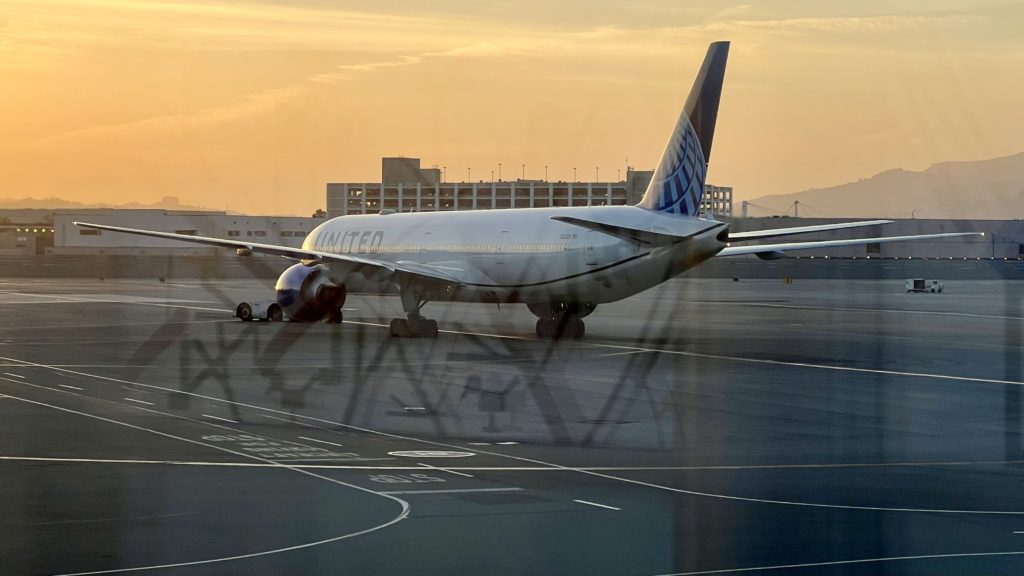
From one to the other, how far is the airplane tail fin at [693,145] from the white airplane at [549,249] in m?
0.03

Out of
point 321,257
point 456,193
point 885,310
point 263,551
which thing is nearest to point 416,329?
point 321,257

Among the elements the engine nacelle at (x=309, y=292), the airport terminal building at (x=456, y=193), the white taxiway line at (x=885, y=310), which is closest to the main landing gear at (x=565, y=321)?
the engine nacelle at (x=309, y=292)

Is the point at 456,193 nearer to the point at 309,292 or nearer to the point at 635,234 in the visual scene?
the point at 309,292

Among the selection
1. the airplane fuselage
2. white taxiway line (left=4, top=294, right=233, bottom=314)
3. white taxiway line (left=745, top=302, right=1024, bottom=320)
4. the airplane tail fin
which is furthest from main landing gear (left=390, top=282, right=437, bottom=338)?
white taxiway line (left=745, top=302, right=1024, bottom=320)

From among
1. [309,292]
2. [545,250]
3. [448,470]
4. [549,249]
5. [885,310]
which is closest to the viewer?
[448,470]

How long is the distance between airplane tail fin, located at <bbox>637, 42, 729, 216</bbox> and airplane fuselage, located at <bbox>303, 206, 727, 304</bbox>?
2.31 feet

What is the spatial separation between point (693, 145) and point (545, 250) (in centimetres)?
622

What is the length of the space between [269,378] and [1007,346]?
2475 cm

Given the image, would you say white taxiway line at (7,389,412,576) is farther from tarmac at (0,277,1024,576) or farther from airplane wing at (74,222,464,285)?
airplane wing at (74,222,464,285)

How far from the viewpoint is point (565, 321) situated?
1886 inches

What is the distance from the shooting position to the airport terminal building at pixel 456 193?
9144 cm

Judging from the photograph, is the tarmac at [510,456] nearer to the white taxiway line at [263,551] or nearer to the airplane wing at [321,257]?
the white taxiway line at [263,551]

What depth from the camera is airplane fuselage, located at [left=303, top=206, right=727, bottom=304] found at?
43156mm

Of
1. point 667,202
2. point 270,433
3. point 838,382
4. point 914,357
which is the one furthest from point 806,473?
point 667,202
